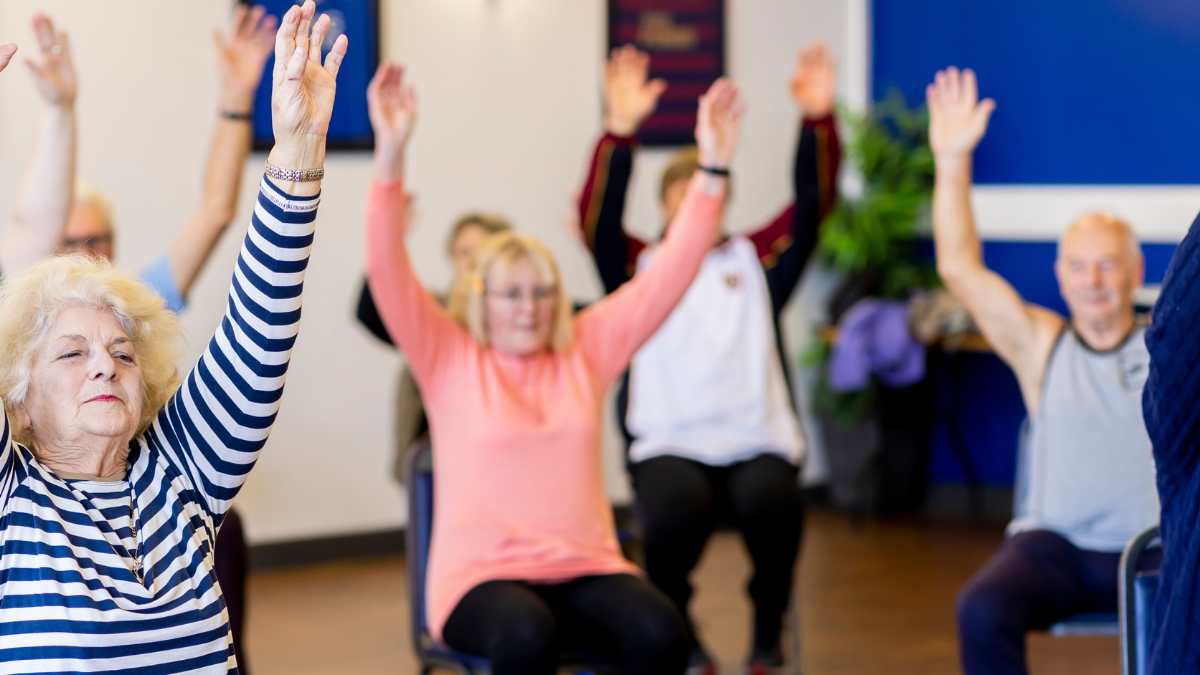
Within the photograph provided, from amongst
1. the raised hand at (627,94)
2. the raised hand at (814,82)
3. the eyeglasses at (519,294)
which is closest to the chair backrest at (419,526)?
the eyeglasses at (519,294)

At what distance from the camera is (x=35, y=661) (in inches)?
70.7

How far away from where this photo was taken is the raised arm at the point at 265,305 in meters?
1.86

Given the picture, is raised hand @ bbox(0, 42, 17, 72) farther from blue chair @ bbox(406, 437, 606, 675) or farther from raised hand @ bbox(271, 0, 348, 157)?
blue chair @ bbox(406, 437, 606, 675)

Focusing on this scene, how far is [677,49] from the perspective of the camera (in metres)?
6.21

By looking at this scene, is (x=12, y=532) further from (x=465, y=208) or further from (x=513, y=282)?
(x=465, y=208)

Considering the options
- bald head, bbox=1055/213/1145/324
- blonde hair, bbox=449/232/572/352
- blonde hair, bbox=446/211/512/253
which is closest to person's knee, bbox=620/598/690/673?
blonde hair, bbox=449/232/572/352

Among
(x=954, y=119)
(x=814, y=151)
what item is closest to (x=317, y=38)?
(x=954, y=119)

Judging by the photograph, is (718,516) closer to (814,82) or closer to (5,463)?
(814,82)

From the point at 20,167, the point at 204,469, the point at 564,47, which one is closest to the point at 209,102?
the point at 20,167

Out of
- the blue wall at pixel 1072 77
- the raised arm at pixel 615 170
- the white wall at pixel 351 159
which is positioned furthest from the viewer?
the blue wall at pixel 1072 77

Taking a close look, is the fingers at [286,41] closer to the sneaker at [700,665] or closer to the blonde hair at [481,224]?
the blonde hair at [481,224]

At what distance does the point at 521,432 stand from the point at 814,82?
1296 mm

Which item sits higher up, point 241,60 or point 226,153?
point 241,60

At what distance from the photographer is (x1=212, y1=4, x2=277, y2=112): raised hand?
3.42 m
